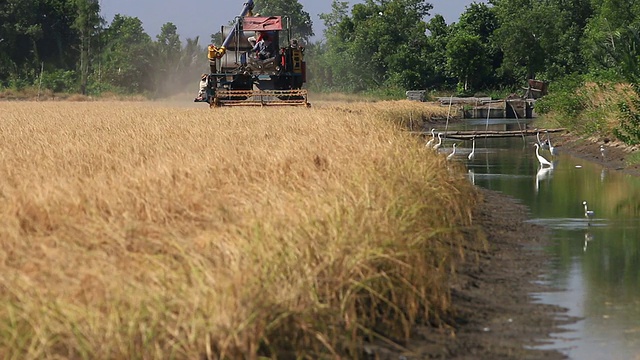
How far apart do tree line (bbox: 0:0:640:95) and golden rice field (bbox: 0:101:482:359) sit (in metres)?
60.9

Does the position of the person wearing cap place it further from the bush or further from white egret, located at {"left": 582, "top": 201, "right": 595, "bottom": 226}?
the bush

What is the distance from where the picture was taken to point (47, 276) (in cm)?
811

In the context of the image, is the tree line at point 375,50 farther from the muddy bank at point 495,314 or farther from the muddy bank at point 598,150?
the muddy bank at point 495,314

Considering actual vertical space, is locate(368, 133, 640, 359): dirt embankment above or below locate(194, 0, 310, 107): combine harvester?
below

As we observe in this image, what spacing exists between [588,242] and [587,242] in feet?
0.05

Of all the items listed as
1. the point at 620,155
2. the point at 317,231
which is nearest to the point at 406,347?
the point at 317,231

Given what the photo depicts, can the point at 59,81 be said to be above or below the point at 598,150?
below

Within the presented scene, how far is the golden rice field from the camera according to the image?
727 cm

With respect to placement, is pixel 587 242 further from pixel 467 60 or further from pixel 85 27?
pixel 85 27

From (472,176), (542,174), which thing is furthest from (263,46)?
(542,174)

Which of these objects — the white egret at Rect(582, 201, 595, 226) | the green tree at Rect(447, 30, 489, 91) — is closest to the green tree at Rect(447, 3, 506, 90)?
the green tree at Rect(447, 30, 489, 91)

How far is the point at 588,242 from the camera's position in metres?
15.1

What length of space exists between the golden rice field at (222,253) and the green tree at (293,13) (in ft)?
448

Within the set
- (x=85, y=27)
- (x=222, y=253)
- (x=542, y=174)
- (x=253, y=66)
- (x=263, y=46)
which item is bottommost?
(x=542, y=174)
